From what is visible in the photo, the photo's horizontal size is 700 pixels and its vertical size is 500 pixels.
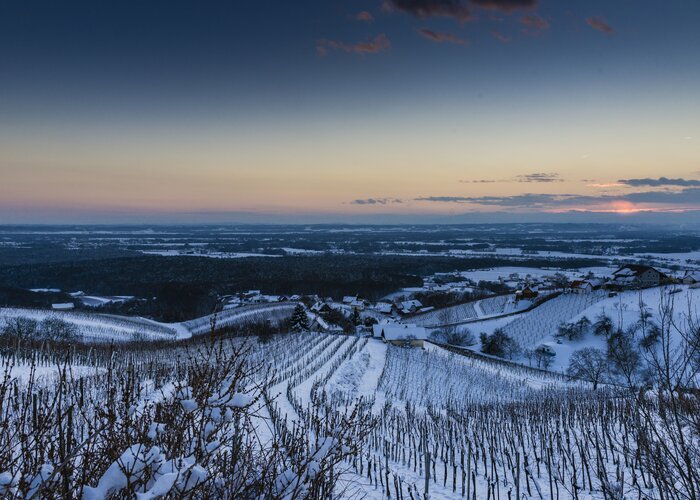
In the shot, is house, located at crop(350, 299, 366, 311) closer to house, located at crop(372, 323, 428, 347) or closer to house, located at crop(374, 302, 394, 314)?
house, located at crop(374, 302, 394, 314)

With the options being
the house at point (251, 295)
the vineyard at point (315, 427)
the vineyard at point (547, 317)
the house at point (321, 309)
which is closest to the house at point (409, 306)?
the house at point (321, 309)

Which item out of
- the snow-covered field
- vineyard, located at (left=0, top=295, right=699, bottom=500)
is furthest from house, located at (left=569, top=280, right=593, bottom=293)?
the snow-covered field

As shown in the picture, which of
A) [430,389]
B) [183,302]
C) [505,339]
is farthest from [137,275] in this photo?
[430,389]

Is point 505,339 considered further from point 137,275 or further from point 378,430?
point 137,275

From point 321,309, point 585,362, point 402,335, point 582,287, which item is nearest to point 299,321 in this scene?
point 402,335

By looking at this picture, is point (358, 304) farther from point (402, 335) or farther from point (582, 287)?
point (582, 287)

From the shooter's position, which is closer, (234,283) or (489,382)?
(489,382)

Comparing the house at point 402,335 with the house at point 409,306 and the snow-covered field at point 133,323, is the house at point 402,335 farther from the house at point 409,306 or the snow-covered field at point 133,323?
the house at point 409,306

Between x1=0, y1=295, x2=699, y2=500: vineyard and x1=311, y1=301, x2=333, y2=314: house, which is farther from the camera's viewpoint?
x1=311, y1=301, x2=333, y2=314: house
